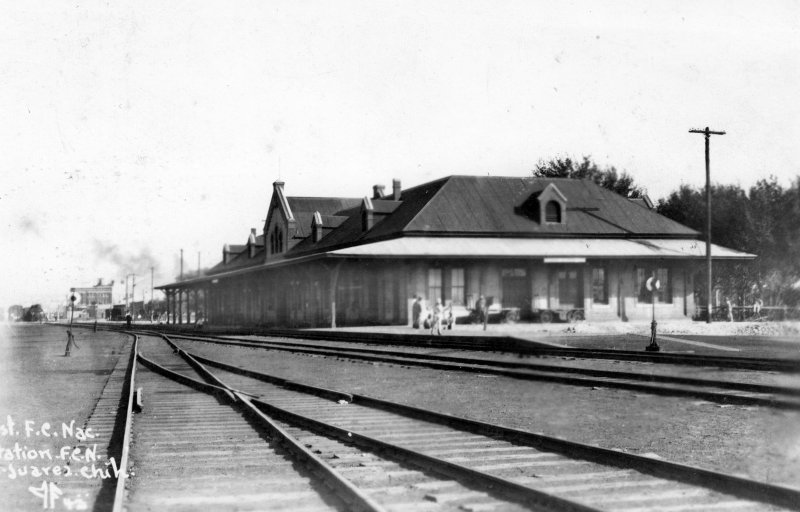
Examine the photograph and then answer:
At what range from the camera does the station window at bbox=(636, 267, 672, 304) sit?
3944 cm

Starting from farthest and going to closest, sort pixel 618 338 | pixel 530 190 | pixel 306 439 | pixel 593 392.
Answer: pixel 530 190, pixel 618 338, pixel 593 392, pixel 306 439

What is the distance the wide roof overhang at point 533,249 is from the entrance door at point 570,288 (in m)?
1.26

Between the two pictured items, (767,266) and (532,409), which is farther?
(767,266)

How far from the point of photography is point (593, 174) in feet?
219

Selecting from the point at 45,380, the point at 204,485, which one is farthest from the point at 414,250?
the point at 204,485

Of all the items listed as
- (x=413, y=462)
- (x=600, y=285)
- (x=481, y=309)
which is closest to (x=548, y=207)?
(x=600, y=285)

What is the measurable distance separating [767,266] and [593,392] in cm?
4053

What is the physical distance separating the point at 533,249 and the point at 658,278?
6793 mm

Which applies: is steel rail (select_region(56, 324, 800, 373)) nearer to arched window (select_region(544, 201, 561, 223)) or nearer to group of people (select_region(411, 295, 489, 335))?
group of people (select_region(411, 295, 489, 335))

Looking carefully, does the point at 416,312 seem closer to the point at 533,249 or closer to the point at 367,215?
the point at 533,249

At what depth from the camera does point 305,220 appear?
5625cm

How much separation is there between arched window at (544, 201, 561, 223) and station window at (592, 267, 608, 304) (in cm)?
352

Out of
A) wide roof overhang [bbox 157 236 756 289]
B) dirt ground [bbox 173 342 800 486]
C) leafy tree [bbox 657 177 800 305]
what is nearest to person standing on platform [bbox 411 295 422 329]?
wide roof overhang [bbox 157 236 756 289]

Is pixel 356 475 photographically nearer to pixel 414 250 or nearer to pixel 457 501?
pixel 457 501
